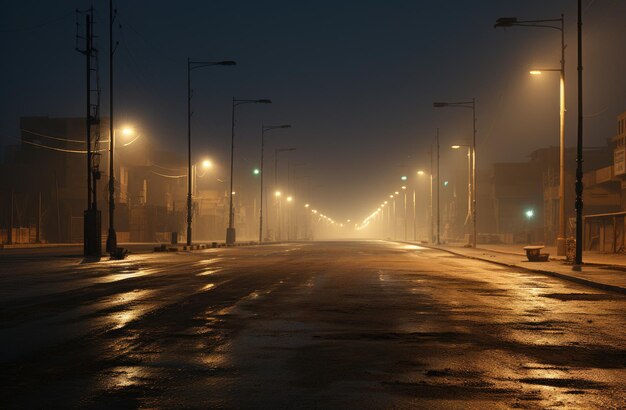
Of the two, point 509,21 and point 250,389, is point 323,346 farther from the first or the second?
point 509,21

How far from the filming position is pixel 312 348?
9828 mm

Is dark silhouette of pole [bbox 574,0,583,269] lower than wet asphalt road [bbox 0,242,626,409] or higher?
higher

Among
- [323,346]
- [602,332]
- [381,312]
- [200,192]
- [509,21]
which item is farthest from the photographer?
[200,192]

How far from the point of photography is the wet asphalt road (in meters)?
7.09

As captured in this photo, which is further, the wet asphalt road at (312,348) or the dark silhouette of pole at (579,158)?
the dark silhouette of pole at (579,158)

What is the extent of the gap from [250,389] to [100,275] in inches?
753

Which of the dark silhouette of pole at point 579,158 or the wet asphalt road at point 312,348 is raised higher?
the dark silhouette of pole at point 579,158

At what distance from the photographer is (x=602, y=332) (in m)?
11.6

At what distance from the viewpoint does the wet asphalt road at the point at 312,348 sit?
23.3 ft

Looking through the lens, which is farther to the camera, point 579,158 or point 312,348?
point 579,158

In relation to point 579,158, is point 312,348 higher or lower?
lower

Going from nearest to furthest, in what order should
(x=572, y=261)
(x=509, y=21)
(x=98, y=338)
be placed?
(x=98, y=338) < (x=572, y=261) < (x=509, y=21)

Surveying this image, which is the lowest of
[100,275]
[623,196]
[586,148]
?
[100,275]

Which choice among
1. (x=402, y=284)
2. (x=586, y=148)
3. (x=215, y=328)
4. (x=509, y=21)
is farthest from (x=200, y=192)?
(x=215, y=328)
